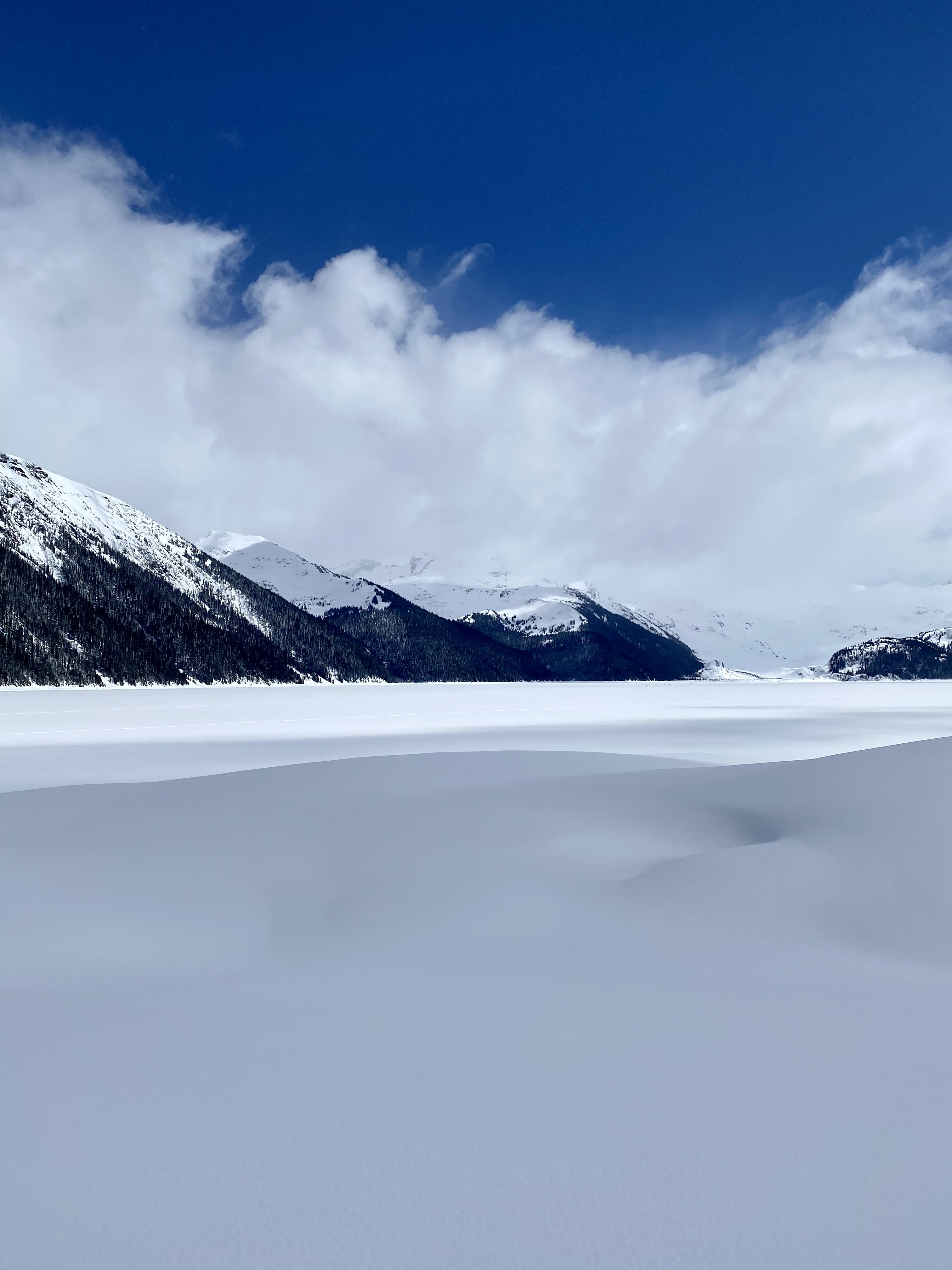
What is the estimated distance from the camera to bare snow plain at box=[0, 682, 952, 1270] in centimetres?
415

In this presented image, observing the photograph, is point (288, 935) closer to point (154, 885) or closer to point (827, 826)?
point (154, 885)

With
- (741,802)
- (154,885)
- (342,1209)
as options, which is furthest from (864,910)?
(154,885)

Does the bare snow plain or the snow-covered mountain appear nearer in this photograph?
the bare snow plain

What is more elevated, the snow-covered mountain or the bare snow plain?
the snow-covered mountain

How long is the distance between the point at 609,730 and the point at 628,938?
3010 cm

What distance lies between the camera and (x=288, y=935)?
8.80 m

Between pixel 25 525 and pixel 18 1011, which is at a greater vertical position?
pixel 25 525

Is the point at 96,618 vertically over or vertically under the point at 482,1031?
over

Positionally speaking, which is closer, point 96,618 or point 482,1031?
point 482,1031

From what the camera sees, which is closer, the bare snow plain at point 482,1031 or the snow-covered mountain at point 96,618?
the bare snow plain at point 482,1031

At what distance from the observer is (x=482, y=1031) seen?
6457 mm

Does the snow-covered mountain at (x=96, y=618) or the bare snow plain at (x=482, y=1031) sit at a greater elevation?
the snow-covered mountain at (x=96, y=618)

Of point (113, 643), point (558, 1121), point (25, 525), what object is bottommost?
point (558, 1121)

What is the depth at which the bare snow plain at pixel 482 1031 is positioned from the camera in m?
4.15
